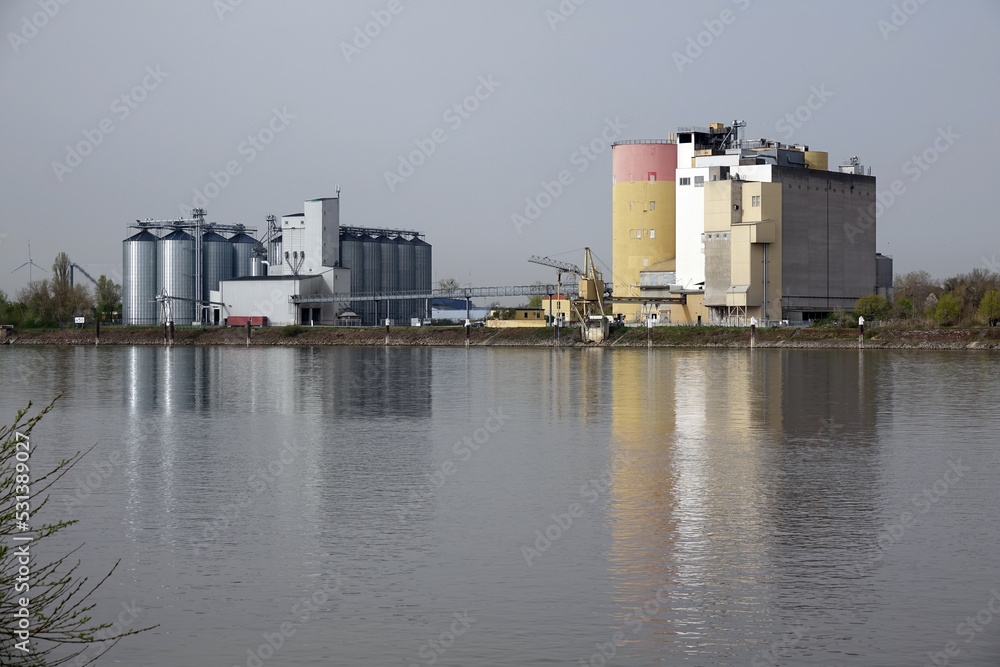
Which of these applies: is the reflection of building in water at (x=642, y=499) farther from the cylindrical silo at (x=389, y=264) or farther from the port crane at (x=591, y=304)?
the cylindrical silo at (x=389, y=264)

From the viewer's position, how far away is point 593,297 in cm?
9381

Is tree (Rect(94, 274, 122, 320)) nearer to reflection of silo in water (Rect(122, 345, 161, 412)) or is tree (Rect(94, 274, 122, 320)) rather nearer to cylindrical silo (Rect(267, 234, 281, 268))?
cylindrical silo (Rect(267, 234, 281, 268))

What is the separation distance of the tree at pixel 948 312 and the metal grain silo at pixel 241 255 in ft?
229

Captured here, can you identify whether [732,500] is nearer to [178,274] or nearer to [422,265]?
[178,274]

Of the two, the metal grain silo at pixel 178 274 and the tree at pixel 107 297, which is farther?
the tree at pixel 107 297

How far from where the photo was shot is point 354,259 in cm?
11544

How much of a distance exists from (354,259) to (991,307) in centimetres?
6263

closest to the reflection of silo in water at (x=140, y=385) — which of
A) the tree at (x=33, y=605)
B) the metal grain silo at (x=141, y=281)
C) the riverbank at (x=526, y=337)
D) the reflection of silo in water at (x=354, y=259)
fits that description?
the tree at (x=33, y=605)

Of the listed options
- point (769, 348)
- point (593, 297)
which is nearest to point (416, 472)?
point (769, 348)

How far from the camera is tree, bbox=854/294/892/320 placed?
85062 mm

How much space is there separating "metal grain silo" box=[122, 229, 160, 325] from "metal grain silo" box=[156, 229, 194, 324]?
102cm

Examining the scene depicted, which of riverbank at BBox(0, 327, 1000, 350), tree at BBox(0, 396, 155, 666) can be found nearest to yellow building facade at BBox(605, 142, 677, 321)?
riverbank at BBox(0, 327, 1000, 350)

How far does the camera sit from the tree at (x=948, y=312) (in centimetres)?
7913

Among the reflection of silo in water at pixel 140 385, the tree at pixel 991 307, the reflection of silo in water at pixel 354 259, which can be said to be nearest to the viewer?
the reflection of silo in water at pixel 140 385
